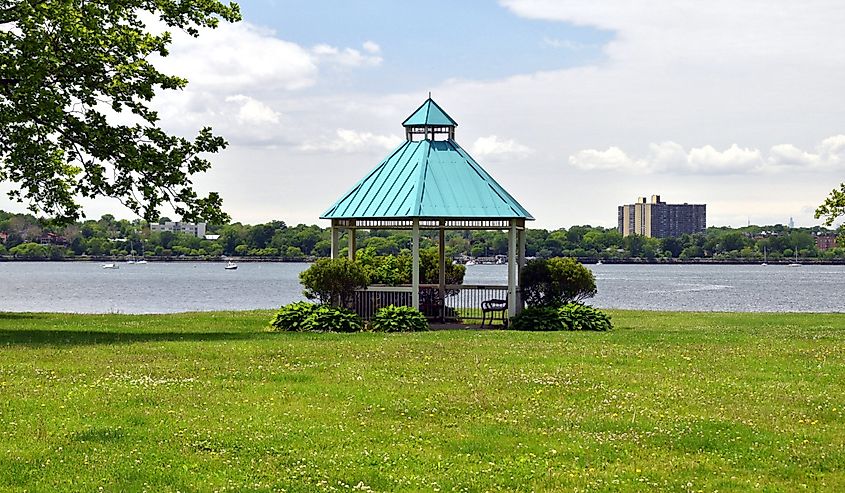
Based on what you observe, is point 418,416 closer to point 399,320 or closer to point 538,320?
point 399,320

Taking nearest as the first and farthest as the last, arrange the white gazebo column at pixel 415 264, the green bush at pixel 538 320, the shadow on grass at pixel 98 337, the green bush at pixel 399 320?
1. the shadow on grass at pixel 98 337
2. the green bush at pixel 399 320
3. the green bush at pixel 538 320
4. the white gazebo column at pixel 415 264

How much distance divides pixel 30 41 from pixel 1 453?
Answer: 13.7 m

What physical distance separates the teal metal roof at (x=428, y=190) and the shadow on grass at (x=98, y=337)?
5.84 meters

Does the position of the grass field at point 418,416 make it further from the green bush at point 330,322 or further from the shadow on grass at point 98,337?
the green bush at point 330,322

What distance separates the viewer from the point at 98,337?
81.1 ft

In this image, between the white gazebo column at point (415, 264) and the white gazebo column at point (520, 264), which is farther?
the white gazebo column at point (520, 264)

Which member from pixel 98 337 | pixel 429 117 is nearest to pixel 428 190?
pixel 429 117

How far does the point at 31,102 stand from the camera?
78.5ft

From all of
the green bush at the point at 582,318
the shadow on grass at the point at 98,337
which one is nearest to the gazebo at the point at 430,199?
the green bush at the point at 582,318

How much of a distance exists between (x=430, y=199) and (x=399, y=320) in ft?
12.7

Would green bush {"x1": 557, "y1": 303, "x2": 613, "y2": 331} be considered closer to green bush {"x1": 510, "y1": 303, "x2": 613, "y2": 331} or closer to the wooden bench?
green bush {"x1": 510, "y1": 303, "x2": 613, "y2": 331}

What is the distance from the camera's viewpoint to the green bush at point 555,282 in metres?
30.6

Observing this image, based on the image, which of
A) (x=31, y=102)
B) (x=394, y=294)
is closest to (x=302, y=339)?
(x=394, y=294)

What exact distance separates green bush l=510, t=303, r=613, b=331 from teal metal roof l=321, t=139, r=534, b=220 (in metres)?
2.86
